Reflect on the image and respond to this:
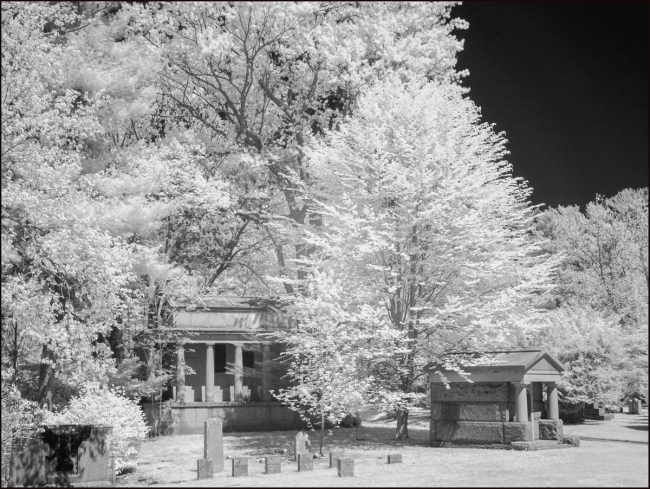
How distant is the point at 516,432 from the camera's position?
22750mm

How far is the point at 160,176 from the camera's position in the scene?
28312mm

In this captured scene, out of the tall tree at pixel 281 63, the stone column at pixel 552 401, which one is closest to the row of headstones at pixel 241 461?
the stone column at pixel 552 401

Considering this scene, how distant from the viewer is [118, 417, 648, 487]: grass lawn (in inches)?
614

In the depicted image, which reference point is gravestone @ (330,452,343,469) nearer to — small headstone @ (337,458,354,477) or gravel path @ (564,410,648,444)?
small headstone @ (337,458,354,477)

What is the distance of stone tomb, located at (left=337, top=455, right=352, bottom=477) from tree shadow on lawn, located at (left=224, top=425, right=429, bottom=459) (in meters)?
5.86

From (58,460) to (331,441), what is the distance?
12.3 metres

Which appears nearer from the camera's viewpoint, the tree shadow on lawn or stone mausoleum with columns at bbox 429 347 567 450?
stone mausoleum with columns at bbox 429 347 567 450

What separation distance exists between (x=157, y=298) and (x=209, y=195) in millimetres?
5455

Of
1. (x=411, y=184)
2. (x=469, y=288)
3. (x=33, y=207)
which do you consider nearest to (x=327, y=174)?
(x=411, y=184)

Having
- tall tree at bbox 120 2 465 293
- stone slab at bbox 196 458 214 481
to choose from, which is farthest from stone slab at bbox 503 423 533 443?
tall tree at bbox 120 2 465 293

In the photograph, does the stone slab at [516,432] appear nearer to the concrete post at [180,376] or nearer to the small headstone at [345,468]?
the small headstone at [345,468]

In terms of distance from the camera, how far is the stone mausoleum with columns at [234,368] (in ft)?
113

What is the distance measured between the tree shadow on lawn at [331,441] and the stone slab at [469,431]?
1227 millimetres

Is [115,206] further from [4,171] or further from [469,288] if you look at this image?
[469,288]
